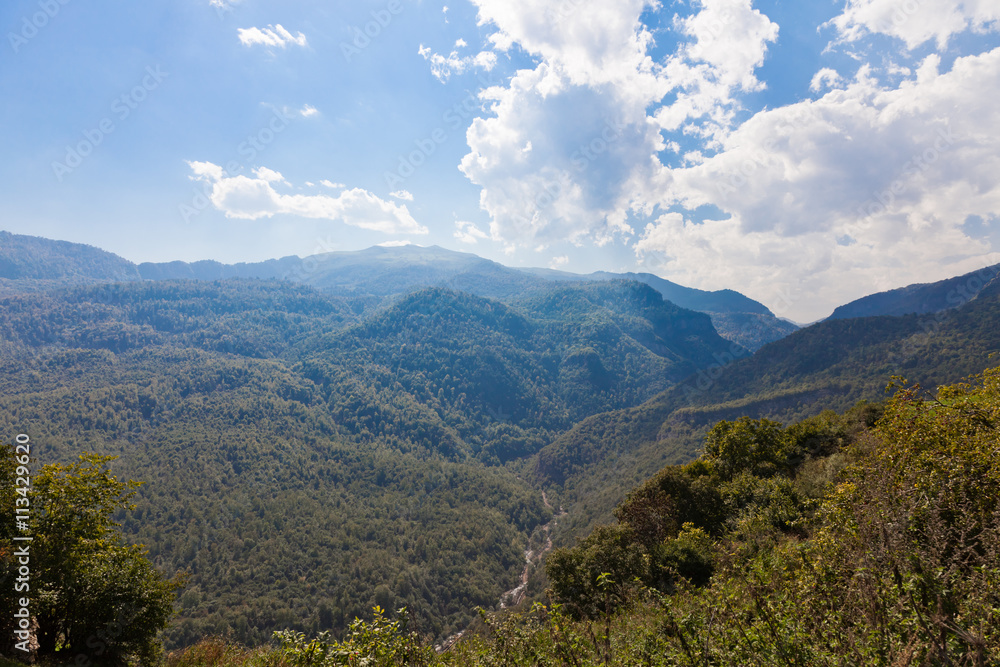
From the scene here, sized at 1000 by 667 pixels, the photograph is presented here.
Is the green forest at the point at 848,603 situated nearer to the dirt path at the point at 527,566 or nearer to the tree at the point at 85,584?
the tree at the point at 85,584

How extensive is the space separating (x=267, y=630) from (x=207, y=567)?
42.7m

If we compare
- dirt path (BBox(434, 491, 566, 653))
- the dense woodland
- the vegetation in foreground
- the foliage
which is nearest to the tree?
the dense woodland

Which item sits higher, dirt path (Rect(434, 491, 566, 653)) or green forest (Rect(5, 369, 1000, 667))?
green forest (Rect(5, 369, 1000, 667))

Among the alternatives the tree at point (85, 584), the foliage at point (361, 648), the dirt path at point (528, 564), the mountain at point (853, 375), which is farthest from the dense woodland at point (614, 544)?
the dirt path at point (528, 564)

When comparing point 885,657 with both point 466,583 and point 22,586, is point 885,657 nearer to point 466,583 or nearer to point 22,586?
point 22,586

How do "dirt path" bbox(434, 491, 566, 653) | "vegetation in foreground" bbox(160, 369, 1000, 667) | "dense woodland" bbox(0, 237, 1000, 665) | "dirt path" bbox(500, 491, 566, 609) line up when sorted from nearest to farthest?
"vegetation in foreground" bbox(160, 369, 1000, 667), "dense woodland" bbox(0, 237, 1000, 665), "dirt path" bbox(434, 491, 566, 653), "dirt path" bbox(500, 491, 566, 609)

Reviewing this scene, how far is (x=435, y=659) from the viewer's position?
1070 cm

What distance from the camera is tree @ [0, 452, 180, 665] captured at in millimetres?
12820

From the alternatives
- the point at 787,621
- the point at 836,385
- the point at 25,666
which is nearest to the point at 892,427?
the point at 787,621

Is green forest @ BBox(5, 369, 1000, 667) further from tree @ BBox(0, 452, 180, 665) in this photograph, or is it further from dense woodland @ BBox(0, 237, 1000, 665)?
tree @ BBox(0, 452, 180, 665)

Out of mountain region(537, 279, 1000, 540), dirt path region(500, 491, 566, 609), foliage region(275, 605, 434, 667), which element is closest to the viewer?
foliage region(275, 605, 434, 667)

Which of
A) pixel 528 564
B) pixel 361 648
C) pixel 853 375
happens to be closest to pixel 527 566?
pixel 528 564

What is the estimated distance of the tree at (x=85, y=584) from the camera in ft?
Answer: 42.1

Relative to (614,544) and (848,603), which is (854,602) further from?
(614,544)
